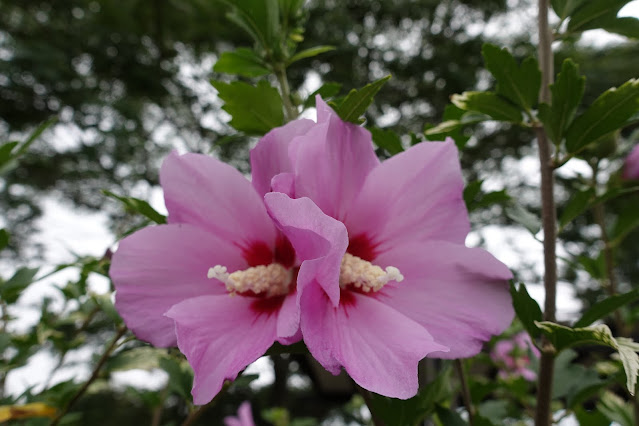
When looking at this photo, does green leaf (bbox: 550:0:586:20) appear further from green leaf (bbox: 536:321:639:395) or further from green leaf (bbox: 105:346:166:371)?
green leaf (bbox: 105:346:166:371)

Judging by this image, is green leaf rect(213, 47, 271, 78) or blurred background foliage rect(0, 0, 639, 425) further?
blurred background foliage rect(0, 0, 639, 425)

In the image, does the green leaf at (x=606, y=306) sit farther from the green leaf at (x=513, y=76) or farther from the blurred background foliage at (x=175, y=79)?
the blurred background foliage at (x=175, y=79)

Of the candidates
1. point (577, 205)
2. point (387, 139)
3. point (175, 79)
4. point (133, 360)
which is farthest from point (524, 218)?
point (175, 79)

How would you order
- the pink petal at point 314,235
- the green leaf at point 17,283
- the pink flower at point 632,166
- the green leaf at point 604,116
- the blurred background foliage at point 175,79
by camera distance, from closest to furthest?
the pink petal at point 314,235 < the green leaf at point 604,116 < the green leaf at point 17,283 < the pink flower at point 632,166 < the blurred background foliage at point 175,79

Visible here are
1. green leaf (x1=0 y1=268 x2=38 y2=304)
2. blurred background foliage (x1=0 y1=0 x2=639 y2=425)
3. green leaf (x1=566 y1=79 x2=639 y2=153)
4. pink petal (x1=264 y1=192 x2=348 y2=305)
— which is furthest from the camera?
blurred background foliage (x1=0 y1=0 x2=639 y2=425)

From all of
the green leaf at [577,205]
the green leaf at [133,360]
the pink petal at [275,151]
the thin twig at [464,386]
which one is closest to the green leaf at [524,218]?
the green leaf at [577,205]

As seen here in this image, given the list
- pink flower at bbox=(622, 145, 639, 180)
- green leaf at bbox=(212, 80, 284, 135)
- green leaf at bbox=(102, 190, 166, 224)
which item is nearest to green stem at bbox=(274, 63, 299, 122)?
green leaf at bbox=(212, 80, 284, 135)

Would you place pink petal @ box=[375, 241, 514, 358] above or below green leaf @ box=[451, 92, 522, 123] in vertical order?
below
